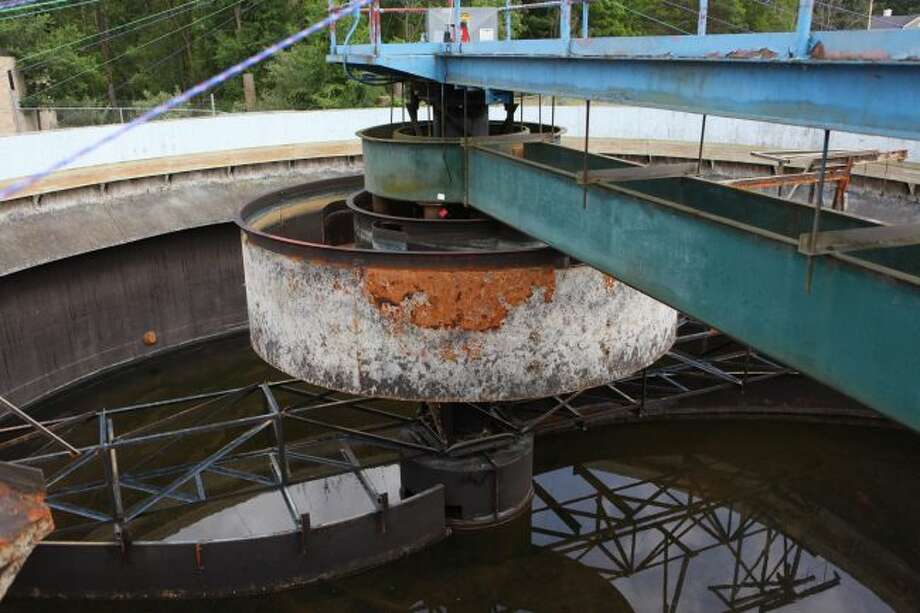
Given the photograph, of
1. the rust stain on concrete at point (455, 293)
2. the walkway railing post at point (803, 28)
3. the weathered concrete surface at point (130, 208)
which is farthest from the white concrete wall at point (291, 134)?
the walkway railing post at point (803, 28)

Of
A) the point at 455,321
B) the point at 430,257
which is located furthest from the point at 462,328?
the point at 430,257

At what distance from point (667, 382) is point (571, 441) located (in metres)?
2.43

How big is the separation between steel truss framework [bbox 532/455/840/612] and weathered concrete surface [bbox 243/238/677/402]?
3.38 meters

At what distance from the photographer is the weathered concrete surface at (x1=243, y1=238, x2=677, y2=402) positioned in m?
9.46

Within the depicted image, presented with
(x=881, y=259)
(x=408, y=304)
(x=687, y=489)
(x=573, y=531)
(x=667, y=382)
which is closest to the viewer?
(x=881, y=259)

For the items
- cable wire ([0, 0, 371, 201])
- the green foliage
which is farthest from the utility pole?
cable wire ([0, 0, 371, 201])

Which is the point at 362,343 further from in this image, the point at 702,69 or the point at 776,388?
the point at 776,388

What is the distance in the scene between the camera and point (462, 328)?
9547 millimetres

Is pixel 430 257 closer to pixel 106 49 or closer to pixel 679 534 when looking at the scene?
pixel 679 534

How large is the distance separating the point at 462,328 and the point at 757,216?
361 cm

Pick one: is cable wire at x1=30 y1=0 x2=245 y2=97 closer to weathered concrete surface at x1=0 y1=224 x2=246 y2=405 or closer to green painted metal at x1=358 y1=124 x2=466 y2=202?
weathered concrete surface at x1=0 y1=224 x2=246 y2=405

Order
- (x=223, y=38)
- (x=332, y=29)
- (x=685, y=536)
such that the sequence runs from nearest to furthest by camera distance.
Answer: (x=332, y=29)
(x=685, y=536)
(x=223, y=38)

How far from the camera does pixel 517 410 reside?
14102 millimetres

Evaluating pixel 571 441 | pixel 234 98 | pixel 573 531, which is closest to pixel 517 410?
pixel 571 441
